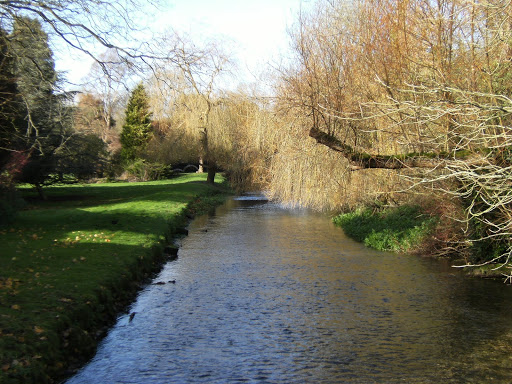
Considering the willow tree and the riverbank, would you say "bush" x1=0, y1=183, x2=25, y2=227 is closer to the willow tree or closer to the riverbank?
the willow tree

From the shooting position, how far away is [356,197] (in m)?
18.6

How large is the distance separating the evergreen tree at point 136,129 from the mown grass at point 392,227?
100ft

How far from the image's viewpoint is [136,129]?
4678cm

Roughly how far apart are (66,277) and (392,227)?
10.8m

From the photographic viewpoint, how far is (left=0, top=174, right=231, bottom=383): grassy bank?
6.52 m

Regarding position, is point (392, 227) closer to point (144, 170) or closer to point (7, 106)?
point (7, 106)

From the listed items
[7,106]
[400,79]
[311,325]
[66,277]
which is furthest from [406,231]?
[7,106]

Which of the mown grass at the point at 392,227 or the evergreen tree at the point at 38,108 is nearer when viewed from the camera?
the evergreen tree at the point at 38,108

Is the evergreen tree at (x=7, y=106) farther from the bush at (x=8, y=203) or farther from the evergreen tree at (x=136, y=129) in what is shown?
the evergreen tree at (x=136, y=129)

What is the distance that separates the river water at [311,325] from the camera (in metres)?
6.97

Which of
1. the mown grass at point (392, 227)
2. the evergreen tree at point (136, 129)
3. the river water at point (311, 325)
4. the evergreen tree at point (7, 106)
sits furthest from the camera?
the evergreen tree at point (136, 129)

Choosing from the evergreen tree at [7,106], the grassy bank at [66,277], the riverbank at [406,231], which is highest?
the evergreen tree at [7,106]

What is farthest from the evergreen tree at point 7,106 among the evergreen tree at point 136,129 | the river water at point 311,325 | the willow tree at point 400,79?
the evergreen tree at point 136,129

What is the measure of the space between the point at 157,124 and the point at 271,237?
122 feet
